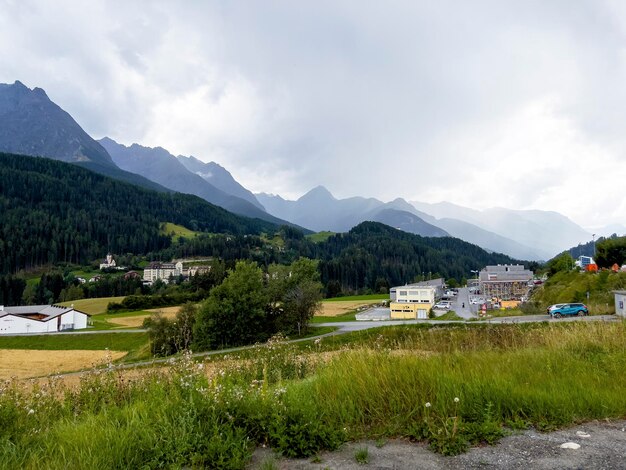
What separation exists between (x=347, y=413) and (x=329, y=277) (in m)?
159

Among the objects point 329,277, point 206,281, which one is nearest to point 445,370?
point 206,281

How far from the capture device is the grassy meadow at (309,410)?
3.74m

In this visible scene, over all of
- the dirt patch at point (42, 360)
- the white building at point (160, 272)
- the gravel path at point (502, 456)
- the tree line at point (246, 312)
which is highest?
the white building at point (160, 272)

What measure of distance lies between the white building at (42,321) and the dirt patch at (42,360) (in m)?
20.8

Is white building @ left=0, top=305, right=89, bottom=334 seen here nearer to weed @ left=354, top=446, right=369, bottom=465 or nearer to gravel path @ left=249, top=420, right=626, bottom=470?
gravel path @ left=249, top=420, right=626, bottom=470

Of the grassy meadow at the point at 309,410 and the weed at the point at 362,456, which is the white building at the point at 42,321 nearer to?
the grassy meadow at the point at 309,410

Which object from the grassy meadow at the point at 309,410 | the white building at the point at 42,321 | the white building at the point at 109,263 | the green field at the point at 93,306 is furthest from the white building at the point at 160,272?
the grassy meadow at the point at 309,410

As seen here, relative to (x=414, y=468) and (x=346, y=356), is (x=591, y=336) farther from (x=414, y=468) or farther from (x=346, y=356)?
(x=414, y=468)

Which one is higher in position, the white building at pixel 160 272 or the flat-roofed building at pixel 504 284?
the white building at pixel 160 272

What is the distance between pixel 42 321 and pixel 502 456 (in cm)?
8579

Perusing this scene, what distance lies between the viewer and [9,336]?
60.4m

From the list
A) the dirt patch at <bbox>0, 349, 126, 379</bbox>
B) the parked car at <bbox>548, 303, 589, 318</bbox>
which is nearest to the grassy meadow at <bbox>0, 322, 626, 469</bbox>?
the parked car at <bbox>548, 303, 589, 318</bbox>

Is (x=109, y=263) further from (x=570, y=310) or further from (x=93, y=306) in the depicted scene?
(x=570, y=310)

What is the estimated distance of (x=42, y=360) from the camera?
4228 centimetres
